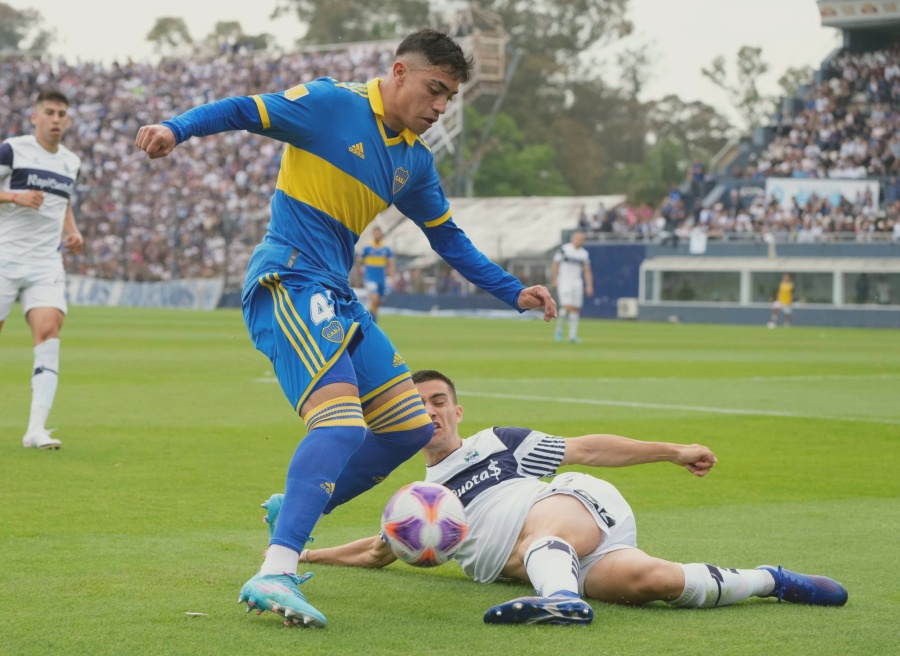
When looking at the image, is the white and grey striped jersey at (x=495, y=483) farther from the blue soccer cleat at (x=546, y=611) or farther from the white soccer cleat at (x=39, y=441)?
the white soccer cleat at (x=39, y=441)

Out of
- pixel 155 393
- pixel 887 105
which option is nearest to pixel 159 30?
pixel 887 105

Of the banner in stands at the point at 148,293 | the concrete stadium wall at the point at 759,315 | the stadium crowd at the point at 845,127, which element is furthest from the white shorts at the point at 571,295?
the banner in stands at the point at 148,293

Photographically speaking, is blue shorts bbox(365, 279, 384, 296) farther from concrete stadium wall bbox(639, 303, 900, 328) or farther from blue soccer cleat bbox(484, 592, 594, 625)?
blue soccer cleat bbox(484, 592, 594, 625)

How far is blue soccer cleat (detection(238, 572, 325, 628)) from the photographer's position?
4.38 m

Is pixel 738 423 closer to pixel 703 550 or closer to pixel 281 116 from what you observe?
pixel 703 550

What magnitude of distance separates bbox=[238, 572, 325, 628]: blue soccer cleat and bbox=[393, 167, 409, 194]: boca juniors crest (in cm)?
171

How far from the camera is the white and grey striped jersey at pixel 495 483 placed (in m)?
5.12

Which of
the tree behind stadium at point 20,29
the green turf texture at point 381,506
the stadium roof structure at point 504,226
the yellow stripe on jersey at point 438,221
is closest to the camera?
the green turf texture at point 381,506

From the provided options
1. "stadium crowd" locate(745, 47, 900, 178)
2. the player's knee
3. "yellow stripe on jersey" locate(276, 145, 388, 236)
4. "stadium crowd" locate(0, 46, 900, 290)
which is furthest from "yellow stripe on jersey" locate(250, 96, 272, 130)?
"stadium crowd" locate(745, 47, 900, 178)

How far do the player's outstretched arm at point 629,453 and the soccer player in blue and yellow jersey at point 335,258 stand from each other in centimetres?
60

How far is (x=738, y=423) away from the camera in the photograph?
12.2m

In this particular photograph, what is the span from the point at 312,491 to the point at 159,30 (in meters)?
101

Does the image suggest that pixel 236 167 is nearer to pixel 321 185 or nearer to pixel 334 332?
pixel 321 185

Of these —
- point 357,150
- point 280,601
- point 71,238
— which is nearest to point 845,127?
point 71,238
